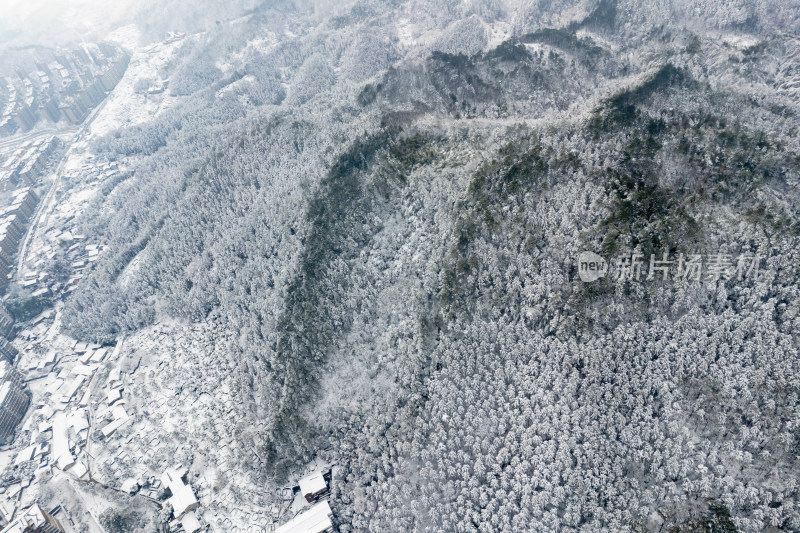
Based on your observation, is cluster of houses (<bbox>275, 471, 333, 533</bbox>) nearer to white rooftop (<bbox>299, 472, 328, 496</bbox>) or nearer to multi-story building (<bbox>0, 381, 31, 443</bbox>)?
white rooftop (<bbox>299, 472, 328, 496</bbox>)

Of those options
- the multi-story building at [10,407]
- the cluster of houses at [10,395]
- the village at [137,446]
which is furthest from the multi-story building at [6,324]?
the multi-story building at [10,407]

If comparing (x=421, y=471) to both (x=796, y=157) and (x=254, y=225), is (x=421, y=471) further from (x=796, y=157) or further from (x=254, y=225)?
(x=796, y=157)

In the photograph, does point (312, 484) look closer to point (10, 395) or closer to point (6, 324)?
point (10, 395)

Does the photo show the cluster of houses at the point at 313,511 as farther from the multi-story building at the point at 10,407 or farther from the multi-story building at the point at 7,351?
the multi-story building at the point at 7,351

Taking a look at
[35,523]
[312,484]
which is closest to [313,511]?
[312,484]

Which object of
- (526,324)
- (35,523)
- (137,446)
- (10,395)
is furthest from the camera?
(10,395)

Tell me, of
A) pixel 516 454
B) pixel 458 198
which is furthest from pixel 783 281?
pixel 458 198

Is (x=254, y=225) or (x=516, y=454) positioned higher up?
(x=254, y=225)

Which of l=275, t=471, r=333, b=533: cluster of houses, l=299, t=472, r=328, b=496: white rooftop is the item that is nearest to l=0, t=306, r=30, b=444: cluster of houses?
l=275, t=471, r=333, b=533: cluster of houses
